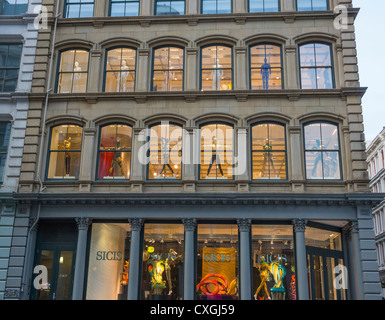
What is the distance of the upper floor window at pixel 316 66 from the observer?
18344mm

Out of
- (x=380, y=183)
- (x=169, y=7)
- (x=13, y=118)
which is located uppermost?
(x=380, y=183)

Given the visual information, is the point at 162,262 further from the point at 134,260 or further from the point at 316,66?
the point at 316,66

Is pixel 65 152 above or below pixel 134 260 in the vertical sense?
above

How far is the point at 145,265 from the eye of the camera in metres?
16.7

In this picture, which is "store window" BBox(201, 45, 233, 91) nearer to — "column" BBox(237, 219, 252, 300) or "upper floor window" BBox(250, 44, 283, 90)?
"upper floor window" BBox(250, 44, 283, 90)

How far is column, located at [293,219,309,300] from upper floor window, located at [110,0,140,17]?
1245cm

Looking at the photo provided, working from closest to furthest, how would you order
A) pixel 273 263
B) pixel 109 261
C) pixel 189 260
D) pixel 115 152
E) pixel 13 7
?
1. pixel 189 260
2. pixel 273 263
3. pixel 109 261
4. pixel 115 152
5. pixel 13 7

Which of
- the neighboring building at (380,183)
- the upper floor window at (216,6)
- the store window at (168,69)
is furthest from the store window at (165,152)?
the neighboring building at (380,183)

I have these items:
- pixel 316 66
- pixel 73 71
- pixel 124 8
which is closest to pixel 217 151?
pixel 316 66

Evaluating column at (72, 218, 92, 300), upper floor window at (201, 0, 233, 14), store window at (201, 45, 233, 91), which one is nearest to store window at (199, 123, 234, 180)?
store window at (201, 45, 233, 91)

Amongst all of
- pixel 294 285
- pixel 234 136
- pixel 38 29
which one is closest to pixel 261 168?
pixel 234 136

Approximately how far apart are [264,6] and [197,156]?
806 centimetres

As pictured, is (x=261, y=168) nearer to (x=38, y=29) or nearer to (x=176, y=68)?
(x=176, y=68)

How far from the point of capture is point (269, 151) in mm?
17578
